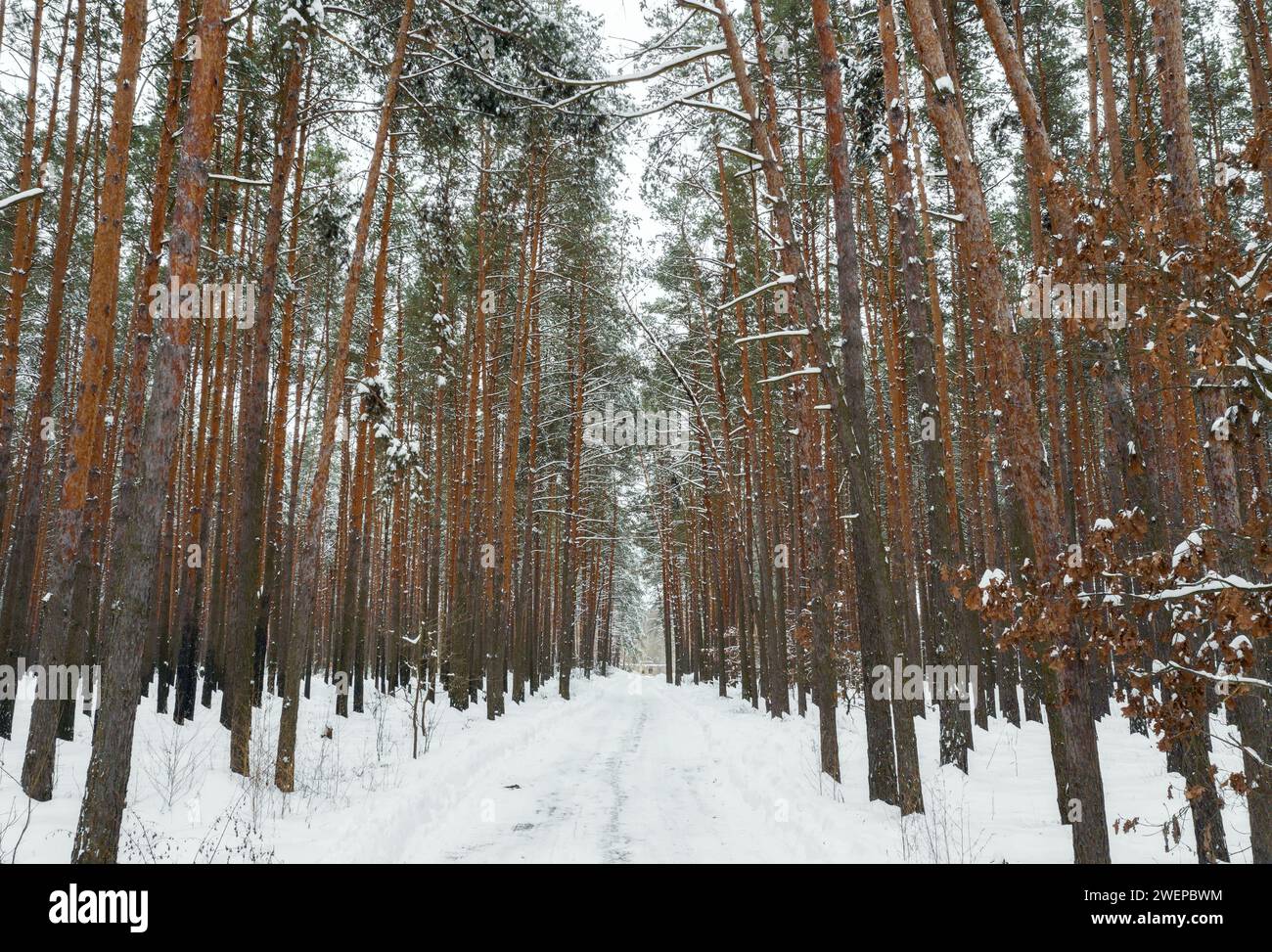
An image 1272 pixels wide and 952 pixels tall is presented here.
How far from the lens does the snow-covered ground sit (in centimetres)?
592

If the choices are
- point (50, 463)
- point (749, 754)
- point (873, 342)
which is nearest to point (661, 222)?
point (873, 342)

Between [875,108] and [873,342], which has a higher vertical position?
[875,108]

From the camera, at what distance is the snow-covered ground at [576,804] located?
5.92 meters

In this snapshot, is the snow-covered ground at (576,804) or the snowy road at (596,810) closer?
the snow-covered ground at (576,804)

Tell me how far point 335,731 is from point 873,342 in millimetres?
14608

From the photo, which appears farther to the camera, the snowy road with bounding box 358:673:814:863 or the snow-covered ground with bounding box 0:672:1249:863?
the snowy road with bounding box 358:673:814:863

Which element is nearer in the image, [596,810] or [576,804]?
[596,810]

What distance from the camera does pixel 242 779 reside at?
28.1 ft

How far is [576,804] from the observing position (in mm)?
8102

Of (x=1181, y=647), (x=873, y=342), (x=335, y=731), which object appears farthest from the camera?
(x=873, y=342)
